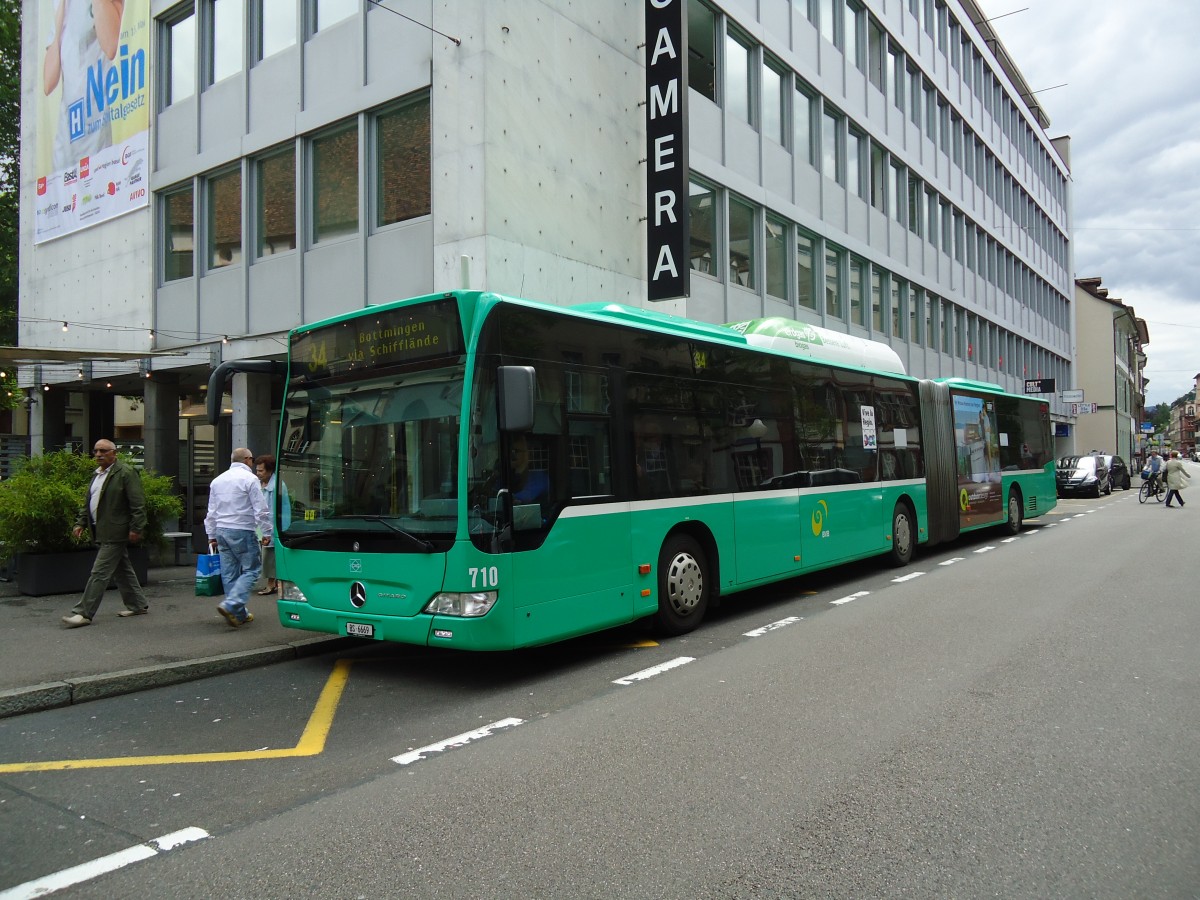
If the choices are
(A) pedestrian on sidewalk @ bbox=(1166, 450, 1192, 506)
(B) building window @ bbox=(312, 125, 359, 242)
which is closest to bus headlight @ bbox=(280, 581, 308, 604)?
(B) building window @ bbox=(312, 125, 359, 242)

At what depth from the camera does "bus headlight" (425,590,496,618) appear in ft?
20.8

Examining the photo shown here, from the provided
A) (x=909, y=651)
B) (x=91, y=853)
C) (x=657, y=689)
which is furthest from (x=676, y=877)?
(x=909, y=651)

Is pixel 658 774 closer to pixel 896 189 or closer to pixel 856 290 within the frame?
pixel 856 290

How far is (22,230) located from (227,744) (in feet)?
69.6

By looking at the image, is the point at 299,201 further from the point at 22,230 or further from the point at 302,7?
the point at 22,230

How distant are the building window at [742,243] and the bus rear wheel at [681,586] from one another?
11.2m

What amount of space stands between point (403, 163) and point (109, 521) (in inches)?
287

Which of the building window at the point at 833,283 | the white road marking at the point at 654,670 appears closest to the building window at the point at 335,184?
the white road marking at the point at 654,670

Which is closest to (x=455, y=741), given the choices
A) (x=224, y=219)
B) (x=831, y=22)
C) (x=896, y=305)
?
(x=224, y=219)

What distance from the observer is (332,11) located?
14.7 metres

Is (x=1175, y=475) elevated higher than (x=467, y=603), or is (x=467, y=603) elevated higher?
(x=1175, y=475)

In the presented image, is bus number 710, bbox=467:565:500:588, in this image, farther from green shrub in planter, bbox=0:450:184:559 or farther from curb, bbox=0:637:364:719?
green shrub in planter, bbox=0:450:184:559

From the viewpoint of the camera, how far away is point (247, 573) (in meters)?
8.83

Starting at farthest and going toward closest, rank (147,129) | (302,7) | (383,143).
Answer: (147,129)
(302,7)
(383,143)
